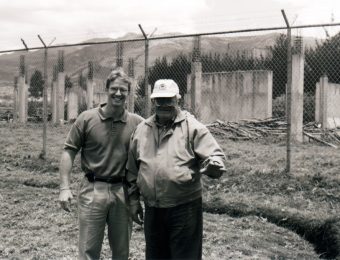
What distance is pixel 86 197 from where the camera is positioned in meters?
4.27

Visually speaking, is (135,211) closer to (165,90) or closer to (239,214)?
(165,90)

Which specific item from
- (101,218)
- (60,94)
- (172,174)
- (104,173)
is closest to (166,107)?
(172,174)

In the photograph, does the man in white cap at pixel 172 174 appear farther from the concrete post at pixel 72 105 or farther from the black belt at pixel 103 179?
the concrete post at pixel 72 105

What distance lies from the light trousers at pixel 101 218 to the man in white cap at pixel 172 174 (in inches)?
13.0

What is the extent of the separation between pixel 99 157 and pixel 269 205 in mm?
4155

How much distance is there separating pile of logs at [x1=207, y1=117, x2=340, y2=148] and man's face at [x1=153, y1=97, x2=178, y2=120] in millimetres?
14025

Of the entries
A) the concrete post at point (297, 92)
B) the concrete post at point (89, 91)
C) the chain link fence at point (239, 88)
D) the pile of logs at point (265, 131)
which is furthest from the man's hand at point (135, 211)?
the concrete post at point (89, 91)

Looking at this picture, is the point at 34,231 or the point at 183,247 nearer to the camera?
the point at 183,247

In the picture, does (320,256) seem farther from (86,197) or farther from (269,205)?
(86,197)

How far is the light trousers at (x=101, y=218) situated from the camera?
4189mm

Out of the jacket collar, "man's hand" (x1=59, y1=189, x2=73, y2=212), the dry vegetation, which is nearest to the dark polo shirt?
"man's hand" (x1=59, y1=189, x2=73, y2=212)

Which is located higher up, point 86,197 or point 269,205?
point 86,197

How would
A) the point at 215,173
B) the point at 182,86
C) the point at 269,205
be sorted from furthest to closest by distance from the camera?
the point at 182,86 < the point at 269,205 < the point at 215,173

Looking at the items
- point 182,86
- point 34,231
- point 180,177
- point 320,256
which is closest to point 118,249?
point 180,177
